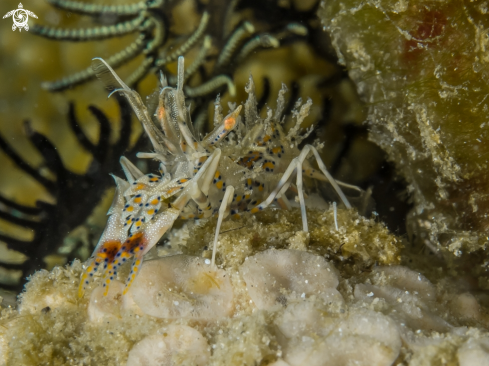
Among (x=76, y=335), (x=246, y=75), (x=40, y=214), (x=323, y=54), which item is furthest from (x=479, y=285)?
(x=40, y=214)

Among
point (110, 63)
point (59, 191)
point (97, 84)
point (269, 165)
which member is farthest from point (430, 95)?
point (59, 191)

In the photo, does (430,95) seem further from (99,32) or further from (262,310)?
(99,32)

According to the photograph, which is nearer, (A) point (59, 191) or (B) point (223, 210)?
(B) point (223, 210)

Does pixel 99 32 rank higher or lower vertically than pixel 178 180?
higher

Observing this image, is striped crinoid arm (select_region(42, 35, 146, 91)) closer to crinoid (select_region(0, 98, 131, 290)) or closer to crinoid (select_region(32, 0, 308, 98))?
crinoid (select_region(32, 0, 308, 98))

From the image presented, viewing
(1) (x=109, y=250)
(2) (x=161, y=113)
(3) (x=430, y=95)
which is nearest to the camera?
(1) (x=109, y=250)

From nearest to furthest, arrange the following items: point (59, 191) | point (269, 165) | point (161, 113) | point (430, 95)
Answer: point (161, 113) → point (430, 95) → point (269, 165) → point (59, 191)

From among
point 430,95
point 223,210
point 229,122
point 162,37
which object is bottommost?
point 223,210

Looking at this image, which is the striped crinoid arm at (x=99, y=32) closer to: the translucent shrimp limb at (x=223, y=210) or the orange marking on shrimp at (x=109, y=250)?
the translucent shrimp limb at (x=223, y=210)

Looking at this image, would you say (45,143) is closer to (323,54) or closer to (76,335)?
(76,335)
